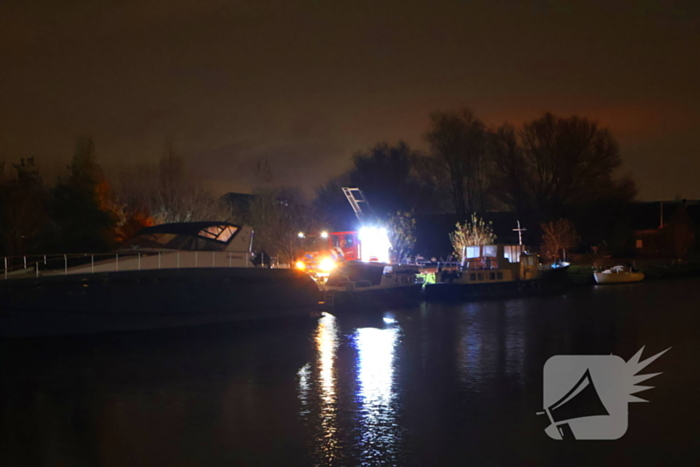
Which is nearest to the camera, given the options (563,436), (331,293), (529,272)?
(563,436)

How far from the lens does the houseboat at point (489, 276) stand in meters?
37.1

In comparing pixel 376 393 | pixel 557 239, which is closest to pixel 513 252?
pixel 557 239

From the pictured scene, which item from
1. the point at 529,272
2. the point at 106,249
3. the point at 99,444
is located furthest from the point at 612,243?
the point at 99,444

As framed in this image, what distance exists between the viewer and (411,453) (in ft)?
32.4

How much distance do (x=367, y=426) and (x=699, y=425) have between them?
5.59 metres

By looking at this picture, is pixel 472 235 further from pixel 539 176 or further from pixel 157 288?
pixel 157 288

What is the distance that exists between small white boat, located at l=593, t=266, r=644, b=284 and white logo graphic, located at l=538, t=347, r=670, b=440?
3515cm

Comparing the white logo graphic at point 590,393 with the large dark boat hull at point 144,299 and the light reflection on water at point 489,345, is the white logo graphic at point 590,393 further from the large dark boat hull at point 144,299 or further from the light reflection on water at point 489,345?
the large dark boat hull at point 144,299

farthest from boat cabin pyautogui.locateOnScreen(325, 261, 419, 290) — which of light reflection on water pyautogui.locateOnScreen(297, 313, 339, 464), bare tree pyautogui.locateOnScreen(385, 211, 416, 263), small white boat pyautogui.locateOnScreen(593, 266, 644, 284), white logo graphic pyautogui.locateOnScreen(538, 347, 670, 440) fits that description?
small white boat pyautogui.locateOnScreen(593, 266, 644, 284)

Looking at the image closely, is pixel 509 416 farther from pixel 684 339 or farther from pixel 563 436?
pixel 684 339

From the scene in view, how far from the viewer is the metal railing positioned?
20.5 meters

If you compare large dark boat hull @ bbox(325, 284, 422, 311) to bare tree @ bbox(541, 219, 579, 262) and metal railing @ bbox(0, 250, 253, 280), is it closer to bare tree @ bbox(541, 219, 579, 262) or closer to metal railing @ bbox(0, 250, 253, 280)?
metal railing @ bbox(0, 250, 253, 280)

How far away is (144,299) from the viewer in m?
21.0

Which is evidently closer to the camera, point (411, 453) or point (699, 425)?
point (411, 453)
